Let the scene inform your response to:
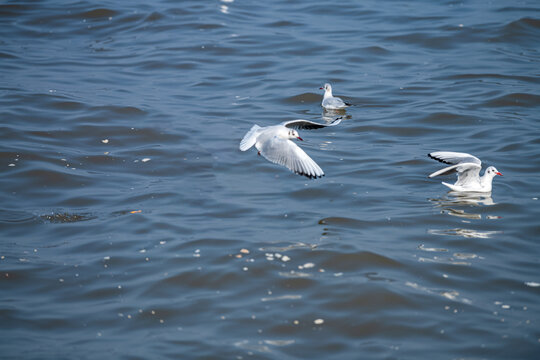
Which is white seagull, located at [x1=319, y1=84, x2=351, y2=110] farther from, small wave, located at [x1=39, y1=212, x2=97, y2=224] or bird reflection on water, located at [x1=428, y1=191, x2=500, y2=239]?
small wave, located at [x1=39, y1=212, x2=97, y2=224]

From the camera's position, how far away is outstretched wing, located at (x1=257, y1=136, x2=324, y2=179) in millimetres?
8172

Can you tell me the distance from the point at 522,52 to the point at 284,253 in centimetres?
993

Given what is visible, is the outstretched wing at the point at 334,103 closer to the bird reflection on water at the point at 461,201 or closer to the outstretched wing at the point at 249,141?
the outstretched wing at the point at 249,141

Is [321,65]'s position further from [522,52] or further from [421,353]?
[421,353]

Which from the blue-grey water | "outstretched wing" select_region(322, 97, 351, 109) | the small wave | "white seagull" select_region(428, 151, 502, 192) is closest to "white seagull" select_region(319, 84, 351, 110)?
"outstretched wing" select_region(322, 97, 351, 109)

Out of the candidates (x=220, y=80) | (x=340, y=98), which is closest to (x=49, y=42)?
(x=220, y=80)

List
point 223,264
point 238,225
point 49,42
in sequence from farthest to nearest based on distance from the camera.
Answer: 1. point 49,42
2. point 238,225
3. point 223,264

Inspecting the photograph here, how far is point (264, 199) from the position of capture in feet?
28.0

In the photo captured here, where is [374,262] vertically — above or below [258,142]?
below

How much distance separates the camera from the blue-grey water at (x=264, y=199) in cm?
579

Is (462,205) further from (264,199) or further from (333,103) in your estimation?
(333,103)

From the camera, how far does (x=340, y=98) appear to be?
12547 mm

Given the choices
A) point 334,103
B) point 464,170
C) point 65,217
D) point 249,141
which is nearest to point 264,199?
point 249,141

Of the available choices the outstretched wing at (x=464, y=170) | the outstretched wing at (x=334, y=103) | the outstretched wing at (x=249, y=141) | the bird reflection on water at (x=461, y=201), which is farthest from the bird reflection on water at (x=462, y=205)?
the outstretched wing at (x=334, y=103)
